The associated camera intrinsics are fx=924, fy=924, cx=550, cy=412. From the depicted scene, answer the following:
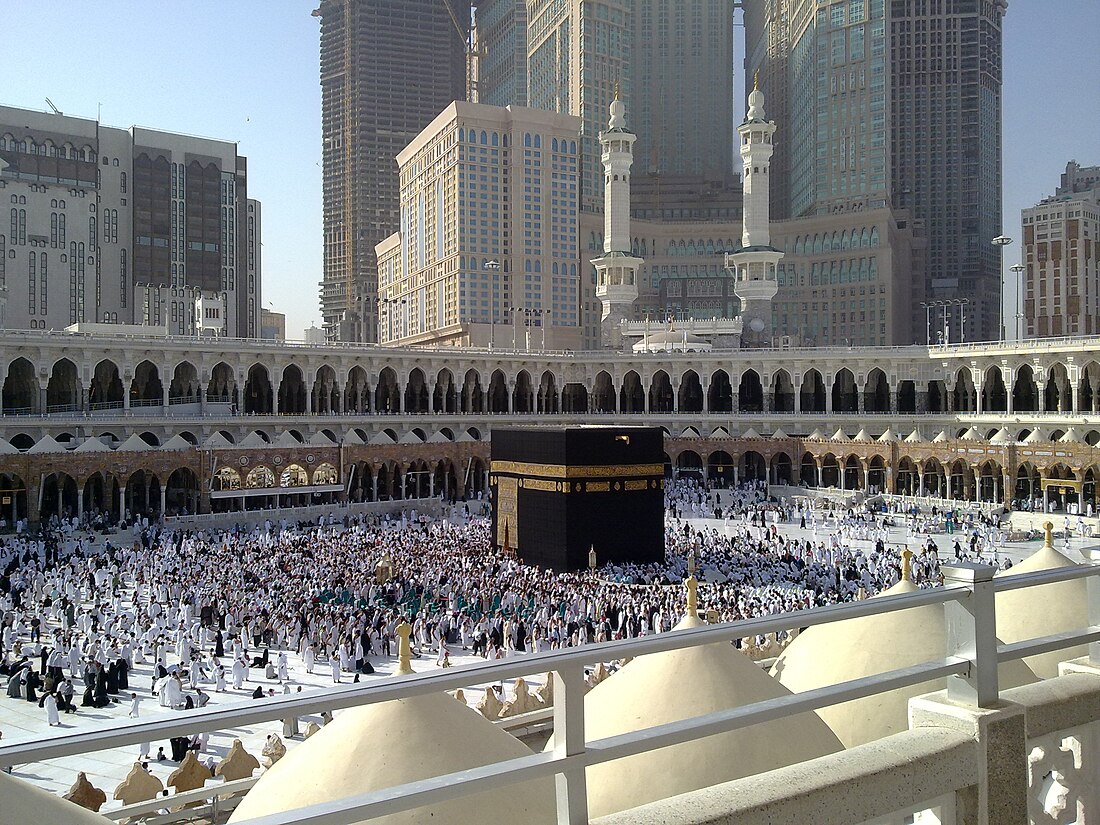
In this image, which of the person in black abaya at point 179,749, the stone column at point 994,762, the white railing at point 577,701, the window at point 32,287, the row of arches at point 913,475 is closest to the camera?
the white railing at point 577,701

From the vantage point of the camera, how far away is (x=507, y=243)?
60625 millimetres

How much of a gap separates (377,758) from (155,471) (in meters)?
26.9

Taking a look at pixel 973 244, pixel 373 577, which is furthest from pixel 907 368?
pixel 973 244

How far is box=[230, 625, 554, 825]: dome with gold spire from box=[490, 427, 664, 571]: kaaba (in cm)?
1677

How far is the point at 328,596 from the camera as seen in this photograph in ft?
51.4

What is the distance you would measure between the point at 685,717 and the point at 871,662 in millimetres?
1287

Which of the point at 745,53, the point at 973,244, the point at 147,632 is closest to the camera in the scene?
the point at 147,632

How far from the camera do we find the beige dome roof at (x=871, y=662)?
4.30 metres

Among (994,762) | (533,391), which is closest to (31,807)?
(994,762)

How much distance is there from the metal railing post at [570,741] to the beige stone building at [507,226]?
5607 cm

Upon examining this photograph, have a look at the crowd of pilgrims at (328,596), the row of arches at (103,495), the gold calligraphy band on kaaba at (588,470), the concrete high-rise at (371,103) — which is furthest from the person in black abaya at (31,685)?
the concrete high-rise at (371,103)

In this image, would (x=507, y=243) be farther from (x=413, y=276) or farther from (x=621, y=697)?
(x=621, y=697)

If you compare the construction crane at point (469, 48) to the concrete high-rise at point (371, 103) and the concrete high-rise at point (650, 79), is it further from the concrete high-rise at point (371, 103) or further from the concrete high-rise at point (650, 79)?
the concrete high-rise at point (650, 79)

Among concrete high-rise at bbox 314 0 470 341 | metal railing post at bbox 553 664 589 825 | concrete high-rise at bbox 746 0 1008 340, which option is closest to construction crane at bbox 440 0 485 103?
concrete high-rise at bbox 314 0 470 341
